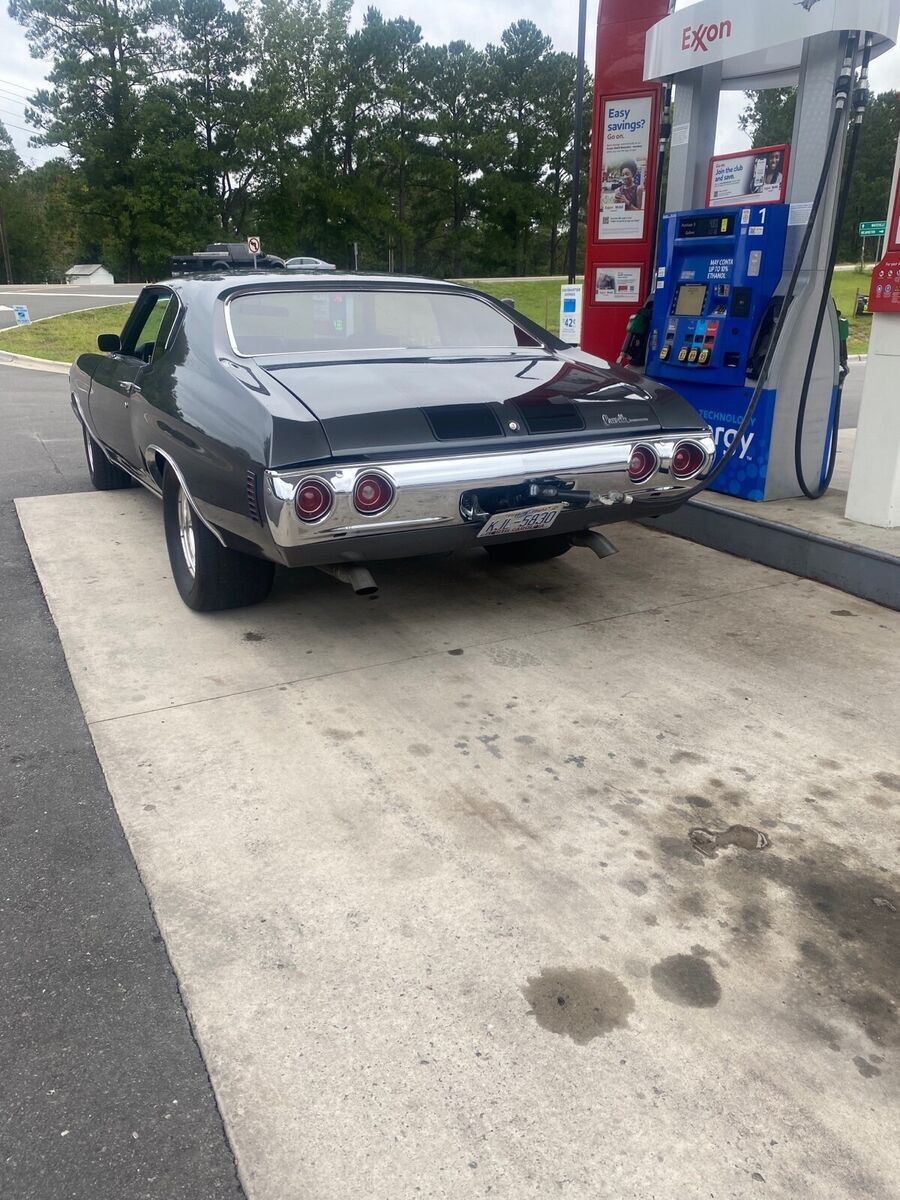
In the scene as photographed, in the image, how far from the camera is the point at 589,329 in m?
7.69

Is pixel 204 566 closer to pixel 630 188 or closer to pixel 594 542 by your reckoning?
pixel 594 542

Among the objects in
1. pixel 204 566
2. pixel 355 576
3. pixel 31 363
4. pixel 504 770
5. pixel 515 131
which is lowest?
pixel 31 363

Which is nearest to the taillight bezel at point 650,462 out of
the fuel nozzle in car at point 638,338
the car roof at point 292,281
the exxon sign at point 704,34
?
the car roof at point 292,281

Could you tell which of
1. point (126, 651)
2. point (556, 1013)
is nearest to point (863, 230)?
point (126, 651)

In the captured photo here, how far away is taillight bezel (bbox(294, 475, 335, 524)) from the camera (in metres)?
3.38

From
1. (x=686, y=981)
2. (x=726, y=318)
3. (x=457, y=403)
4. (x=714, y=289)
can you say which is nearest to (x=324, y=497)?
(x=457, y=403)

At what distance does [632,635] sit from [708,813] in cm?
151

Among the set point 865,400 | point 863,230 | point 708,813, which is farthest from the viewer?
point 863,230

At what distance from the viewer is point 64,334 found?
881 inches

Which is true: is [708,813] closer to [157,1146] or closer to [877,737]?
[877,737]

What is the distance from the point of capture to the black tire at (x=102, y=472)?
6898 mm

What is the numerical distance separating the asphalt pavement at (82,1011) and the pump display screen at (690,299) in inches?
180

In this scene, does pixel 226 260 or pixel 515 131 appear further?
pixel 515 131

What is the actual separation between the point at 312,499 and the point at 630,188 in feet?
16.5
